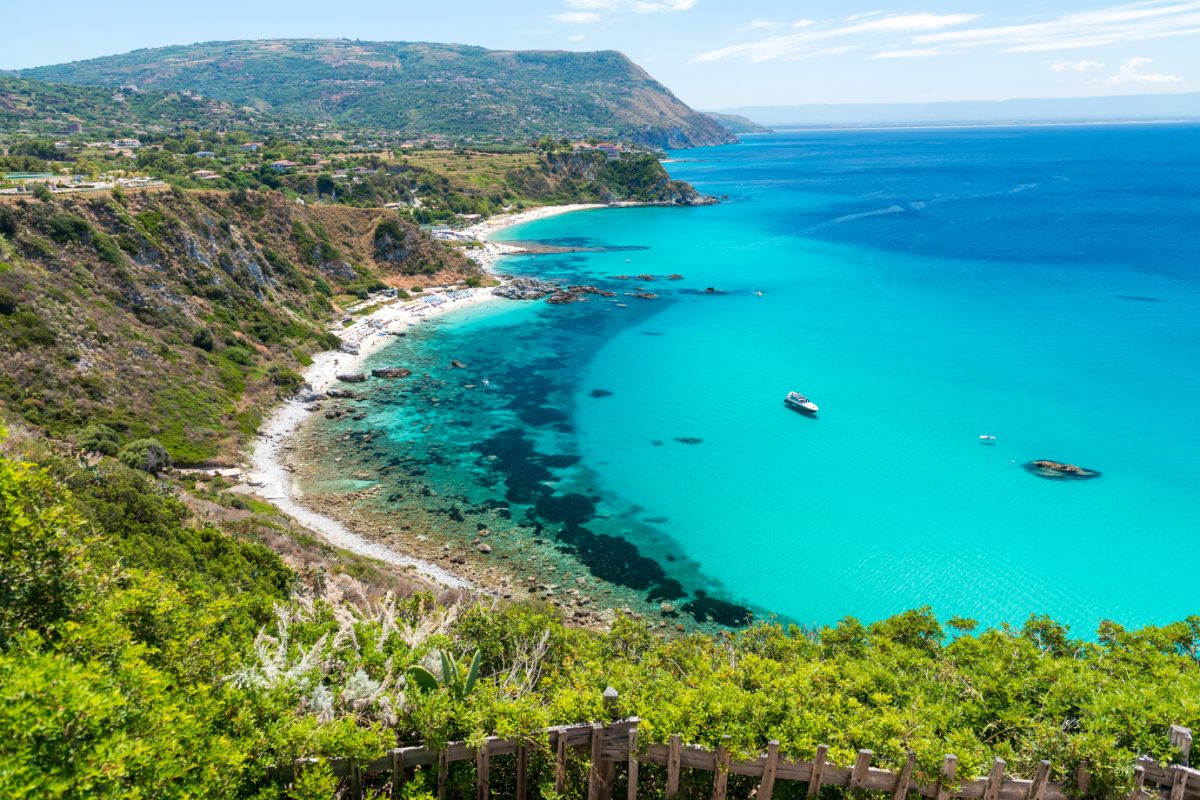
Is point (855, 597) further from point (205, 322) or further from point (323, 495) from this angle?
point (205, 322)

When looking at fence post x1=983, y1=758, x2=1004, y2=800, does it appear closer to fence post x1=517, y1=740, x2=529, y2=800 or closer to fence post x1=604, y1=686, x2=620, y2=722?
fence post x1=604, y1=686, x2=620, y2=722

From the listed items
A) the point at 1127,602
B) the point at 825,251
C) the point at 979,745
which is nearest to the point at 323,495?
the point at 979,745

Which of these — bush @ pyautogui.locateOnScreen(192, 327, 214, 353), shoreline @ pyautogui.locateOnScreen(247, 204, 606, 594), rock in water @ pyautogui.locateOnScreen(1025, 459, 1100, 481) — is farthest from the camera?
bush @ pyautogui.locateOnScreen(192, 327, 214, 353)

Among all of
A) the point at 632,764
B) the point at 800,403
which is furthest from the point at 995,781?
the point at 800,403

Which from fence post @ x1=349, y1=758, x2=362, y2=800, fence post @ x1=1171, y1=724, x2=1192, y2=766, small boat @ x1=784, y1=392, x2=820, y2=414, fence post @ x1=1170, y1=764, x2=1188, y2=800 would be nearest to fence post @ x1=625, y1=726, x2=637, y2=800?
fence post @ x1=349, y1=758, x2=362, y2=800

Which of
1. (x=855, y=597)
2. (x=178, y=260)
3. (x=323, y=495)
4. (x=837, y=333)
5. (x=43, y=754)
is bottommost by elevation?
(x=855, y=597)

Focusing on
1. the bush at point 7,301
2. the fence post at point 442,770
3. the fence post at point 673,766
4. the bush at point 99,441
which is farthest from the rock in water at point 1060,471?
the bush at point 7,301
